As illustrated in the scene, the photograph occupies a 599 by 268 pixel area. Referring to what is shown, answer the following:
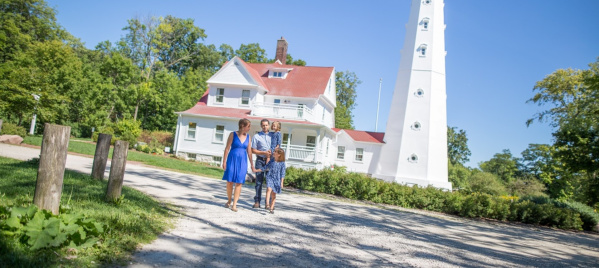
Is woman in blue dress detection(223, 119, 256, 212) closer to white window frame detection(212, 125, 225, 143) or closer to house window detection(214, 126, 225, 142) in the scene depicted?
white window frame detection(212, 125, 225, 143)

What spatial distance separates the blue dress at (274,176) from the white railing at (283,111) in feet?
59.1

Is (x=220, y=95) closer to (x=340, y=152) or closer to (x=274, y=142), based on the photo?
(x=340, y=152)

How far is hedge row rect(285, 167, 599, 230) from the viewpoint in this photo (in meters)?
14.2

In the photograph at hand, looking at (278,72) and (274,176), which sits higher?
(278,72)

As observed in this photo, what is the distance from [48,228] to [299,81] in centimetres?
2676

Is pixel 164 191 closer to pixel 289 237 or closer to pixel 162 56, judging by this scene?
pixel 289 237

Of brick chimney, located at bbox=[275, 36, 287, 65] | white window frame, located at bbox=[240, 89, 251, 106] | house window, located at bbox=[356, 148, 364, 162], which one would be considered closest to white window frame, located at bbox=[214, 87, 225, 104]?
white window frame, located at bbox=[240, 89, 251, 106]

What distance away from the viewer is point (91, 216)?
4.44m

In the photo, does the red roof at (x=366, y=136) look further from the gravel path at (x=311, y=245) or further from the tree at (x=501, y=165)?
the tree at (x=501, y=165)

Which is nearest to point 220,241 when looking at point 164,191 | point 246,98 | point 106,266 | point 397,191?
point 106,266

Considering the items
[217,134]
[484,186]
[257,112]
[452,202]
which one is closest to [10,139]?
[217,134]

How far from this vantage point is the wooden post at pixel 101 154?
6983mm

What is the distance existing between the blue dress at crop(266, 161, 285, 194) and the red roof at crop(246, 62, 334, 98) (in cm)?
2019

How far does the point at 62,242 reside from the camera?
3.36 metres
